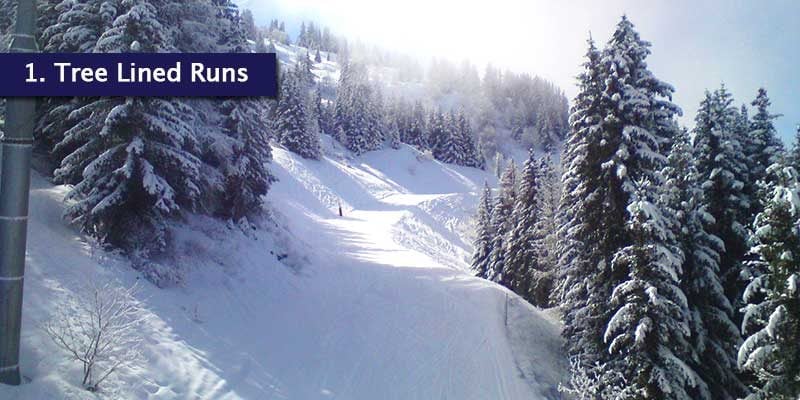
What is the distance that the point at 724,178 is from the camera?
18.1 m

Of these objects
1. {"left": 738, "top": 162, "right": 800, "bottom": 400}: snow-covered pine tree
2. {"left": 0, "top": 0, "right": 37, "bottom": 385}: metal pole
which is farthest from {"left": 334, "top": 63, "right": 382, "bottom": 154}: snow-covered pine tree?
{"left": 0, "top": 0, "right": 37, "bottom": 385}: metal pole

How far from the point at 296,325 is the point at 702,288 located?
13.9 metres

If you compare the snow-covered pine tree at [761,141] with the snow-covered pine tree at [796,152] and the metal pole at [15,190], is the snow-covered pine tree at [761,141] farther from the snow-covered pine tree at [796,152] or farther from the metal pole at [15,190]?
the metal pole at [15,190]

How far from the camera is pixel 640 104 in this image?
1606 centimetres

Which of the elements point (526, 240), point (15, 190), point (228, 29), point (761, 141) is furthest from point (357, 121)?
point (15, 190)

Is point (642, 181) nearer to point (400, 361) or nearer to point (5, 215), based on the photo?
point (400, 361)

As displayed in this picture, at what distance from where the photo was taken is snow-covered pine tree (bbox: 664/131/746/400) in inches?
636

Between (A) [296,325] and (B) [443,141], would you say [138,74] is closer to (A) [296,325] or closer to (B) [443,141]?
(A) [296,325]

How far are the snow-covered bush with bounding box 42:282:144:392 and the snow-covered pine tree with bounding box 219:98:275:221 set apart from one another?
11.7 metres

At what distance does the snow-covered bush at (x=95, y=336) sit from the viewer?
28.6 feet

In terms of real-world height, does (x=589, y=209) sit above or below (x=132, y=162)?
below

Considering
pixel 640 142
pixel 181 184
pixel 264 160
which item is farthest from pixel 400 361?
pixel 264 160

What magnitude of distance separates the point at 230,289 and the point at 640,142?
14.9 metres

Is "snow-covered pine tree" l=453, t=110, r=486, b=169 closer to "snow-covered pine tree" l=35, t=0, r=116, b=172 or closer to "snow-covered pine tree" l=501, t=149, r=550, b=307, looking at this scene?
"snow-covered pine tree" l=501, t=149, r=550, b=307
